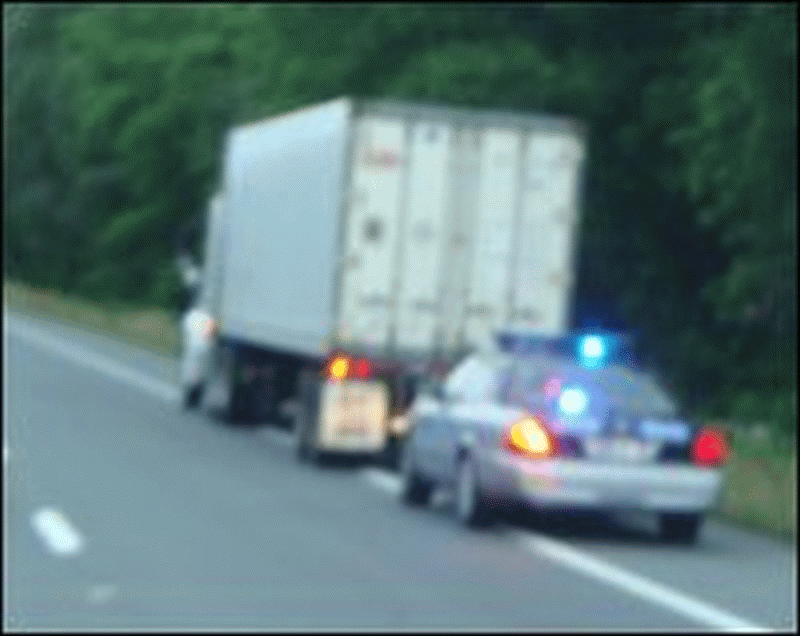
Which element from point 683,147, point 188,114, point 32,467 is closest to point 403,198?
point 32,467

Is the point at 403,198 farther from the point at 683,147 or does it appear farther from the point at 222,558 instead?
the point at 683,147

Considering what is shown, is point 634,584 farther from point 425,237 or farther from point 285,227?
point 285,227

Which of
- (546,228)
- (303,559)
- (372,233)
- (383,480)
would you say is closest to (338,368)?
(372,233)

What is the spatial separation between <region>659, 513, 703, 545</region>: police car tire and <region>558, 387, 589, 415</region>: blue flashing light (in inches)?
38.1

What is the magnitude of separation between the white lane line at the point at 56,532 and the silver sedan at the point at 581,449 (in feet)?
9.31

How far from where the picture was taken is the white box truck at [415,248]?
21.5 m

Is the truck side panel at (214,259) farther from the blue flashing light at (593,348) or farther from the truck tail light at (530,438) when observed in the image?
the truck tail light at (530,438)

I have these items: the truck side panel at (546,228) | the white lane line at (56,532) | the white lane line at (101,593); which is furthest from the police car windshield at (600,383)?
the truck side panel at (546,228)

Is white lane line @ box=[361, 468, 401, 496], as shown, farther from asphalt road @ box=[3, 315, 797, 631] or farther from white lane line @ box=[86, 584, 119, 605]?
white lane line @ box=[86, 584, 119, 605]

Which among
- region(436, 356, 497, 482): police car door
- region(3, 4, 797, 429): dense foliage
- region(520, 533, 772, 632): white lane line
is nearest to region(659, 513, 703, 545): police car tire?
region(520, 533, 772, 632): white lane line

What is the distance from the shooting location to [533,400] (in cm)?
1620

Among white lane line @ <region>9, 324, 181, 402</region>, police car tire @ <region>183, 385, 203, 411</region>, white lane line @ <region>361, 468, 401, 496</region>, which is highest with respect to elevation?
white lane line @ <region>361, 468, 401, 496</region>

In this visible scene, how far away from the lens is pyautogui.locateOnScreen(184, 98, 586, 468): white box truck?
21.5 meters

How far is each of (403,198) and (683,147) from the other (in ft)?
40.8
